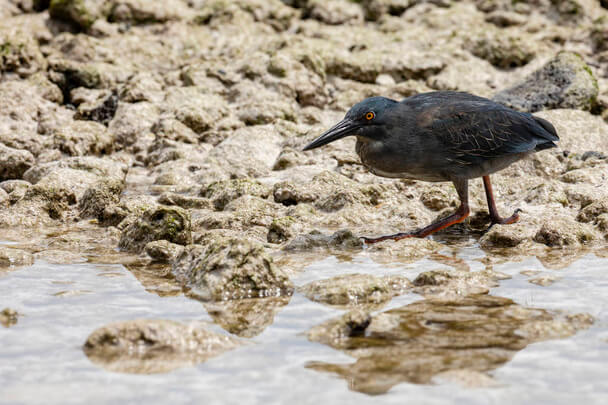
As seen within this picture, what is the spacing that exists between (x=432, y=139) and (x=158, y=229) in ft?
8.34

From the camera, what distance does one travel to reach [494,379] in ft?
10.1

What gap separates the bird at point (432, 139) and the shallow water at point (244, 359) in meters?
1.65

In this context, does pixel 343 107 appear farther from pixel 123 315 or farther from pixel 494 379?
pixel 494 379

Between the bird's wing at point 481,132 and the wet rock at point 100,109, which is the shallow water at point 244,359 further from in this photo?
the wet rock at point 100,109

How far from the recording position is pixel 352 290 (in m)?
4.29

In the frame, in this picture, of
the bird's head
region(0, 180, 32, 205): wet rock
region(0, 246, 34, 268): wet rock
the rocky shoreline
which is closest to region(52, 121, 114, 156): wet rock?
the rocky shoreline

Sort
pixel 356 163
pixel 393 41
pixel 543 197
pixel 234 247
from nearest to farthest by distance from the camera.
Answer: pixel 234 247 → pixel 543 197 → pixel 356 163 → pixel 393 41

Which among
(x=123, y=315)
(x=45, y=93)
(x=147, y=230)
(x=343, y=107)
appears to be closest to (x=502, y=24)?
(x=343, y=107)

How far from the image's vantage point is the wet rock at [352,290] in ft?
14.0

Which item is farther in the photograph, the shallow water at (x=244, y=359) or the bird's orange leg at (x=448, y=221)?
the bird's orange leg at (x=448, y=221)

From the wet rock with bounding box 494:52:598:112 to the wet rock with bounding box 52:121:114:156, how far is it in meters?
5.53

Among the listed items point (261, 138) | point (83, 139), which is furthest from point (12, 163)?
point (261, 138)

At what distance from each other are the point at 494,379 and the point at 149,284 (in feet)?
8.43

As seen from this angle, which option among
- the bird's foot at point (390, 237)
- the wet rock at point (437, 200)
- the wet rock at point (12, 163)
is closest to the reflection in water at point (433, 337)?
the bird's foot at point (390, 237)
